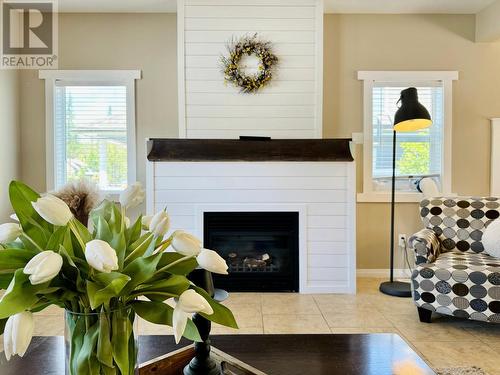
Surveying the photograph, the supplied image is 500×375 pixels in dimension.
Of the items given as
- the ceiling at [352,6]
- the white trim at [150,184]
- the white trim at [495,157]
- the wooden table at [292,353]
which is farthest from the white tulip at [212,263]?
the white trim at [495,157]

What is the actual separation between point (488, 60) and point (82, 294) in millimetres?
4606

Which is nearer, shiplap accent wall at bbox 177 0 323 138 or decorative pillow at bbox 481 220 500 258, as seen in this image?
decorative pillow at bbox 481 220 500 258

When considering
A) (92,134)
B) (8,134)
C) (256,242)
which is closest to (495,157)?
(256,242)

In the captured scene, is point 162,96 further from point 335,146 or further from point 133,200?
point 133,200

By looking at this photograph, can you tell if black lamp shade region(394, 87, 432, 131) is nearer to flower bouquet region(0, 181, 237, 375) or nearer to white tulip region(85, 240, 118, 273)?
flower bouquet region(0, 181, 237, 375)

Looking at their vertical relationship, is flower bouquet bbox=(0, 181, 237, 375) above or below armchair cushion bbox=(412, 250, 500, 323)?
above

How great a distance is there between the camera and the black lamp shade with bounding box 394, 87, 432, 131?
12.3ft

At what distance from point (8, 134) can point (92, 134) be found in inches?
29.2

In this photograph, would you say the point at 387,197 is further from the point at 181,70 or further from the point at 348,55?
the point at 181,70

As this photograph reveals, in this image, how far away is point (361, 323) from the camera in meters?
3.09

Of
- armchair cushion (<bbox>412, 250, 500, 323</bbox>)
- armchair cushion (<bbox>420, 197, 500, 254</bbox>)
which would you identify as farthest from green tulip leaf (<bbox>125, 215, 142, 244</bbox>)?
armchair cushion (<bbox>420, 197, 500, 254</bbox>)

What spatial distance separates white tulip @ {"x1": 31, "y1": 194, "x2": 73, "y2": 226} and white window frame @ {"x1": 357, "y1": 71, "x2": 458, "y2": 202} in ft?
12.6

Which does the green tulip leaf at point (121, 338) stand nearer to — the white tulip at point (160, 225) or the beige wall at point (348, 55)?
the white tulip at point (160, 225)

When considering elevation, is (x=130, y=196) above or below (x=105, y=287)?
above
